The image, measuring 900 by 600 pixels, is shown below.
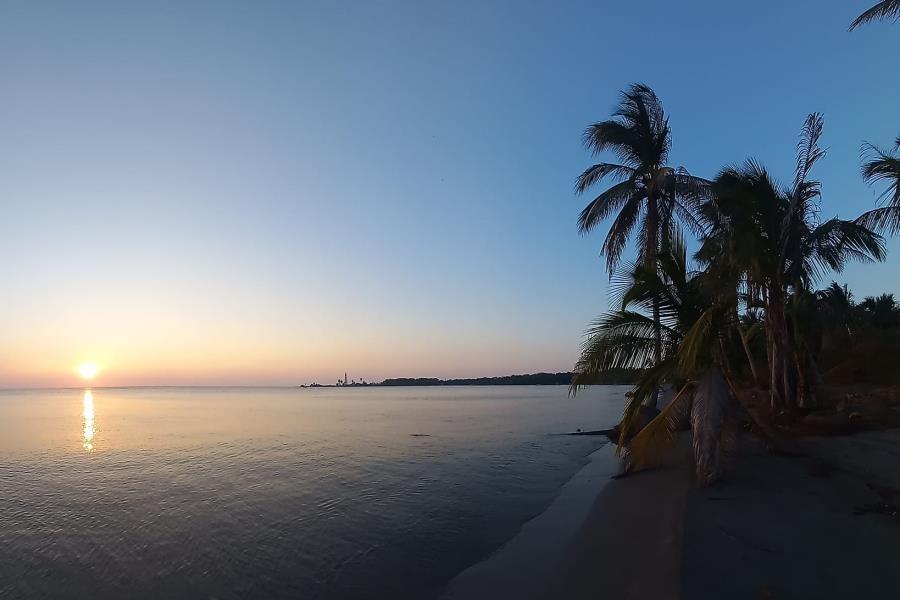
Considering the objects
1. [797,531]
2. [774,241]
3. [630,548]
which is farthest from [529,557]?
[774,241]

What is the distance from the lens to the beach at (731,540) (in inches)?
256

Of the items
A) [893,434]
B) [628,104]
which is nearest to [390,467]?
[893,434]

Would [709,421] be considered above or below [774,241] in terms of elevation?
below

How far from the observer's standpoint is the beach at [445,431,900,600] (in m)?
6.50

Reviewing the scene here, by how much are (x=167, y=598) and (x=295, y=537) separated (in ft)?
10.8

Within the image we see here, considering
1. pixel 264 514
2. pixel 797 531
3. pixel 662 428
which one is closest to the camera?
pixel 797 531

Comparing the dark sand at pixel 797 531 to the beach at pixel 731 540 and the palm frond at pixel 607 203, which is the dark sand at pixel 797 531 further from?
the palm frond at pixel 607 203

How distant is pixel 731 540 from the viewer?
7949 millimetres

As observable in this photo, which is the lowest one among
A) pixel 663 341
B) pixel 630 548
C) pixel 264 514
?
pixel 264 514

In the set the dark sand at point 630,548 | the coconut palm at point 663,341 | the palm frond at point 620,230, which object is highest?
the palm frond at point 620,230

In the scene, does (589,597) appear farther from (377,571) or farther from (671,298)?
(671,298)

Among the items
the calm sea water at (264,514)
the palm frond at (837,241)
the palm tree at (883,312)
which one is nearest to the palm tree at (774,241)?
the palm frond at (837,241)

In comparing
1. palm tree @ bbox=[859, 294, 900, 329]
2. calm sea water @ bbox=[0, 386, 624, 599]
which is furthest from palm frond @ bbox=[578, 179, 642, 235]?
palm tree @ bbox=[859, 294, 900, 329]

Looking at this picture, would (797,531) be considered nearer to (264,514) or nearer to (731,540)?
(731,540)
